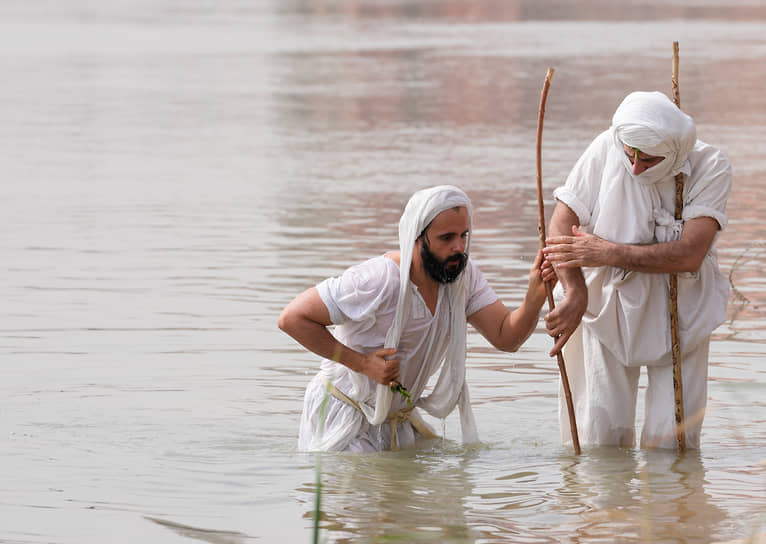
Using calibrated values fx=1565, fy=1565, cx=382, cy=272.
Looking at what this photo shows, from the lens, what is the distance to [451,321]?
6.41 meters

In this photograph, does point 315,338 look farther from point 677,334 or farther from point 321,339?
point 677,334

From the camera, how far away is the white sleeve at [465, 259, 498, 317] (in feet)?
21.1

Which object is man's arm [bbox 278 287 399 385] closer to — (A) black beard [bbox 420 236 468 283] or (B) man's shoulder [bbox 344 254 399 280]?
(B) man's shoulder [bbox 344 254 399 280]

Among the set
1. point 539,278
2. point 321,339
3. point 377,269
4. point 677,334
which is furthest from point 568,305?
point 321,339

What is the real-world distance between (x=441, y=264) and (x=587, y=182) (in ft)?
2.43

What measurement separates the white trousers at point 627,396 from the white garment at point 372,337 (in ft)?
1.79

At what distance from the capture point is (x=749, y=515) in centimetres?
598

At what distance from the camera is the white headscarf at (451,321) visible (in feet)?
19.9

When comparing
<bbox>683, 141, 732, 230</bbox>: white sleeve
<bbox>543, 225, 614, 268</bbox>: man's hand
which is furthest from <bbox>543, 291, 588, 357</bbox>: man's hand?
<bbox>683, 141, 732, 230</bbox>: white sleeve

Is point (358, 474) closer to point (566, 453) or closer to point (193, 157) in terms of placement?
point (566, 453)

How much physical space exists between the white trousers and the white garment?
54 centimetres

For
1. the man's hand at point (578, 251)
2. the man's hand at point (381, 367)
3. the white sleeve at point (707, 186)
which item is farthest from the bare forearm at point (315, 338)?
the white sleeve at point (707, 186)

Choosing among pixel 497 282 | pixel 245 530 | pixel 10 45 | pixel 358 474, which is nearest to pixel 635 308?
pixel 358 474

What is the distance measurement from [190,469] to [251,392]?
5.13ft
